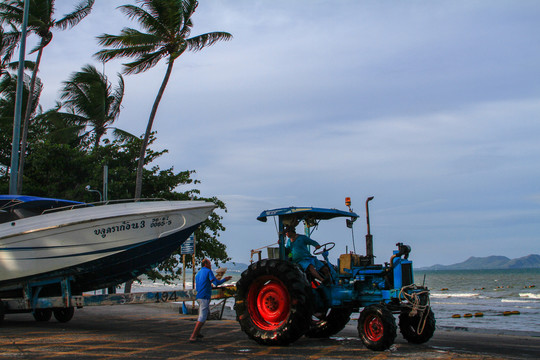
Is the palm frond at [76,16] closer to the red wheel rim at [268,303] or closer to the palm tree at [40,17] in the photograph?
the palm tree at [40,17]

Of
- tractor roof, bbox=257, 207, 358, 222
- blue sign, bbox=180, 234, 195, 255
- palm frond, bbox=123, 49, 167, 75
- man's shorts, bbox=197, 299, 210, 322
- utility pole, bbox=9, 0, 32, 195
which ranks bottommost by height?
man's shorts, bbox=197, 299, 210, 322

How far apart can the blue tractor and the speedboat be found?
2.47 metres

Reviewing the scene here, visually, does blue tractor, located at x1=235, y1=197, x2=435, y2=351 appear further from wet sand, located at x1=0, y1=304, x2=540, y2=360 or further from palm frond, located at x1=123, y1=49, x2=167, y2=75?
palm frond, located at x1=123, y1=49, x2=167, y2=75

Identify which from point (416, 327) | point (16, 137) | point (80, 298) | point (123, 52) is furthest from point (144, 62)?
point (416, 327)

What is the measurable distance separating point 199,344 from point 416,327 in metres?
3.71

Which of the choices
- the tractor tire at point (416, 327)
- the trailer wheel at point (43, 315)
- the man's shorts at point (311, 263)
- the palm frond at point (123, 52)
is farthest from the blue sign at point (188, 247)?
the palm frond at point (123, 52)

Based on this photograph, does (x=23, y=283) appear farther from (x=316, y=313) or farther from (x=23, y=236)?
(x=316, y=313)

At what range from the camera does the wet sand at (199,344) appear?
317 inches

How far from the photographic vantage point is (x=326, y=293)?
9453 mm

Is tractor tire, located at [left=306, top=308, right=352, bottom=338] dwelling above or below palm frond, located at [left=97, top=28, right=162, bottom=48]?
below

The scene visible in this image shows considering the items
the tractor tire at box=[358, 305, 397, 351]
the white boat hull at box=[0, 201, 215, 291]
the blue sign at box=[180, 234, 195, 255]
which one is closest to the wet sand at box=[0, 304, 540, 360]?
the tractor tire at box=[358, 305, 397, 351]

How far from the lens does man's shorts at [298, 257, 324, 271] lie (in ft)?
30.9

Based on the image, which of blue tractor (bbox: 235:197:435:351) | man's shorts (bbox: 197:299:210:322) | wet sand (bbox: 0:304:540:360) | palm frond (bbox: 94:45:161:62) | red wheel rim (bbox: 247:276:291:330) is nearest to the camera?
wet sand (bbox: 0:304:540:360)

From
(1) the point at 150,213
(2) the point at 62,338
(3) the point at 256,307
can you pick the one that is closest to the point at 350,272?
(3) the point at 256,307
